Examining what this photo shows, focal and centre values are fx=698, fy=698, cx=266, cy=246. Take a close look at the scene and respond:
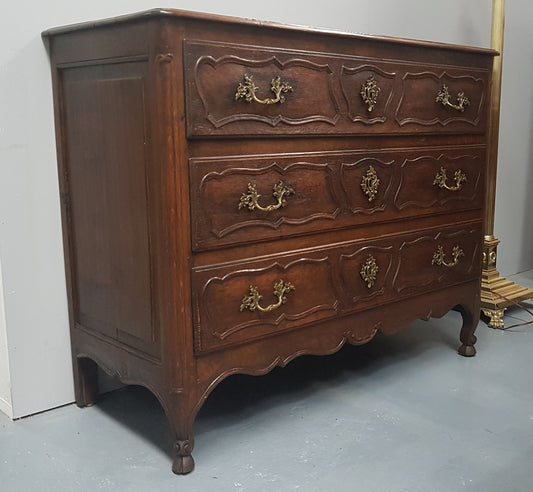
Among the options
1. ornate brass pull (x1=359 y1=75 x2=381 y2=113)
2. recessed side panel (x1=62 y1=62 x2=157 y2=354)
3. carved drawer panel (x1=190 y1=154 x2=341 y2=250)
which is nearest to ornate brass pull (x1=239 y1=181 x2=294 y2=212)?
carved drawer panel (x1=190 y1=154 x2=341 y2=250)

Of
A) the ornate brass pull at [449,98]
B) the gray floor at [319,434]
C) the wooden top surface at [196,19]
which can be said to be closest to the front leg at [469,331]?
the gray floor at [319,434]

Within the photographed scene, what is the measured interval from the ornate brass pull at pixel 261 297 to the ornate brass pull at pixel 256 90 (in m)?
0.47

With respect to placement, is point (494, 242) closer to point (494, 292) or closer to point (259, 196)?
point (494, 292)

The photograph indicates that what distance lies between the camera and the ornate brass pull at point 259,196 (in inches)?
69.3

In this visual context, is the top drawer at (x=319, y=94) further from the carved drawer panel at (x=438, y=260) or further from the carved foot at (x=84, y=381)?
the carved foot at (x=84, y=381)

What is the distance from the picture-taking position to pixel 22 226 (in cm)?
199

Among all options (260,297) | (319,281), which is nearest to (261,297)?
(260,297)

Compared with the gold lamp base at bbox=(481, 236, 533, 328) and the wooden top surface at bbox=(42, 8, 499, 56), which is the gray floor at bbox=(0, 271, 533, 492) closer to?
the gold lamp base at bbox=(481, 236, 533, 328)

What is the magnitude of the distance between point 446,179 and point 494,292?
922 mm

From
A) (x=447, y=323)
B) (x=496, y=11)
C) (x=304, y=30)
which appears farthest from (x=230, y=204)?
(x=496, y=11)

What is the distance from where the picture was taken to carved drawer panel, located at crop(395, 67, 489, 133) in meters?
2.18

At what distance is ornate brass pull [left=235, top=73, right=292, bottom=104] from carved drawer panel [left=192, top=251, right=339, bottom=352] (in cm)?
41

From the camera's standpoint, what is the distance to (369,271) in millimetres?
2127

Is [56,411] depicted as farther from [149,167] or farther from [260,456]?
[149,167]
